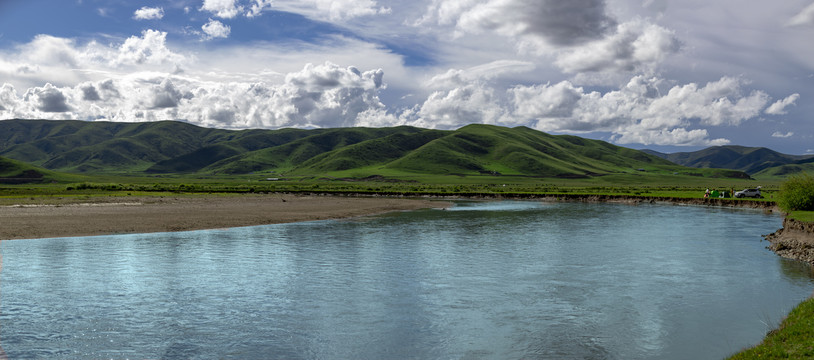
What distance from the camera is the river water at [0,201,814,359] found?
19531mm

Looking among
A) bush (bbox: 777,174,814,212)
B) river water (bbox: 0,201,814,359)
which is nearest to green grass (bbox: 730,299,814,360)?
river water (bbox: 0,201,814,359)

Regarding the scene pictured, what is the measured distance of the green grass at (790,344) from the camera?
1466cm

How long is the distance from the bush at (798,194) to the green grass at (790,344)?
4571 centimetres

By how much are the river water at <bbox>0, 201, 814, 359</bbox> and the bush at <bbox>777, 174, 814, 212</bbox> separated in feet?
46.6

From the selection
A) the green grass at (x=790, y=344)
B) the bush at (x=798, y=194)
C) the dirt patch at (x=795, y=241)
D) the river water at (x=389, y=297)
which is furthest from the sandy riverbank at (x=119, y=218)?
the bush at (x=798, y=194)

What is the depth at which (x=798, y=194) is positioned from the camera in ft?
184

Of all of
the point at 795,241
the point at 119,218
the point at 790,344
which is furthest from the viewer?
the point at 119,218

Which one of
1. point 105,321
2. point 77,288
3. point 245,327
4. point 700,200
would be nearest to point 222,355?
point 245,327

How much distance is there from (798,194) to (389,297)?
175ft

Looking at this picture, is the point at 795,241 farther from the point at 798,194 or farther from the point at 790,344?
the point at 790,344

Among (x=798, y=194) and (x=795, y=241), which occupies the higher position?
(x=798, y=194)

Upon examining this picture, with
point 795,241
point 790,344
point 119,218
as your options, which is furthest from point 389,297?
point 119,218

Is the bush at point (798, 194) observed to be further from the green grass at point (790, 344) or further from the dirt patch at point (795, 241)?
the green grass at point (790, 344)

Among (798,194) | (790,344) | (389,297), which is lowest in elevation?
(389,297)
